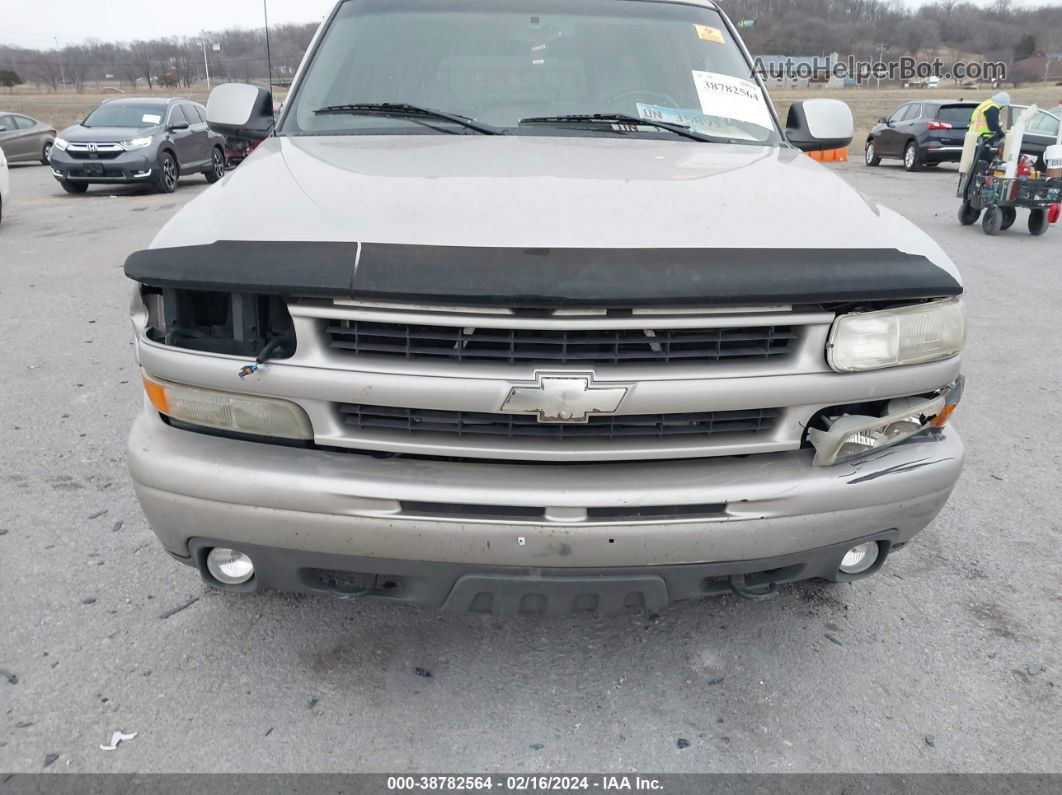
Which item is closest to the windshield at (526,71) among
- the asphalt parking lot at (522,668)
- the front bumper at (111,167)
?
the asphalt parking lot at (522,668)

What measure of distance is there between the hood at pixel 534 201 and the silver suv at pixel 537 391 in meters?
0.01

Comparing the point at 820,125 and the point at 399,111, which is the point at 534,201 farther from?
the point at 820,125

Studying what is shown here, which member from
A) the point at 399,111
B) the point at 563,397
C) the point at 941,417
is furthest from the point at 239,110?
the point at 941,417

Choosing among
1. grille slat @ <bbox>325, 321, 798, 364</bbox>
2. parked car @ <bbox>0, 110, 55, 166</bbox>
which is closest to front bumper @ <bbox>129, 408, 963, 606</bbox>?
grille slat @ <bbox>325, 321, 798, 364</bbox>

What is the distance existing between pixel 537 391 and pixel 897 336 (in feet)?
3.00

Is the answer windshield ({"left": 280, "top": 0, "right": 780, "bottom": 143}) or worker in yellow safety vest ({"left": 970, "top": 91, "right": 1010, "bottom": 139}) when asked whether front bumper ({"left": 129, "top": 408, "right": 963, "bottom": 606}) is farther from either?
worker in yellow safety vest ({"left": 970, "top": 91, "right": 1010, "bottom": 139})

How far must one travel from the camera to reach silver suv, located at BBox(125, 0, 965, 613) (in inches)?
76.0

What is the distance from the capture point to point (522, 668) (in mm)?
2533

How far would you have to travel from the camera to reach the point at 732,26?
150 inches

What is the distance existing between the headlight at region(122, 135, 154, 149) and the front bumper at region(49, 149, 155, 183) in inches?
4.2

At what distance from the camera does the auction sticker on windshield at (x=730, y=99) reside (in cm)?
331

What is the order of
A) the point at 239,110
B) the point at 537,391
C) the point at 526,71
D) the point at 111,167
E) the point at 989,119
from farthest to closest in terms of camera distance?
1. the point at 111,167
2. the point at 989,119
3. the point at 239,110
4. the point at 526,71
5. the point at 537,391

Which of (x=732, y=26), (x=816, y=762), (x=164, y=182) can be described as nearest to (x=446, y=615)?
(x=816, y=762)

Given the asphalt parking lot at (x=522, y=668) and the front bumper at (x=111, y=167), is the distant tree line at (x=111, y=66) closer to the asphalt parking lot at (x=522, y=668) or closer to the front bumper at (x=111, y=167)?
the front bumper at (x=111, y=167)
